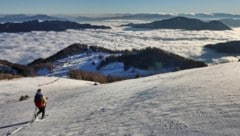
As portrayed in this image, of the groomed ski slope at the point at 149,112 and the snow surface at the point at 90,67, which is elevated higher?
the groomed ski slope at the point at 149,112

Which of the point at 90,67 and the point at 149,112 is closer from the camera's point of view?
the point at 149,112

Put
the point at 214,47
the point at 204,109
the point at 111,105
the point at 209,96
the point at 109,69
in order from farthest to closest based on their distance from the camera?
the point at 214,47 < the point at 109,69 < the point at 111,105 < the point at 209,96 < the point at 204,109

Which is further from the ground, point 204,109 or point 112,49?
point 204,109

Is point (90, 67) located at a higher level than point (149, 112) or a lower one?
lower

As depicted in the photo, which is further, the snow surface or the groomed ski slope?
the snow surface

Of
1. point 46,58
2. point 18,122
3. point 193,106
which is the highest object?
point 193,106

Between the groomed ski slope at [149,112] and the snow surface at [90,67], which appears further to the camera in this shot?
the snow surface at [90,67]

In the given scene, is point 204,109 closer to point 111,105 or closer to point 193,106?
point 193,106

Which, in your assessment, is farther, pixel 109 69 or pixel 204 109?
pixel 109 69

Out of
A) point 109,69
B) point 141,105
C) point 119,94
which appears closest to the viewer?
point 141,105

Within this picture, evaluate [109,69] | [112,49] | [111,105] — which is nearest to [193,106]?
[111,105]

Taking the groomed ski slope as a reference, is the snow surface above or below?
below
